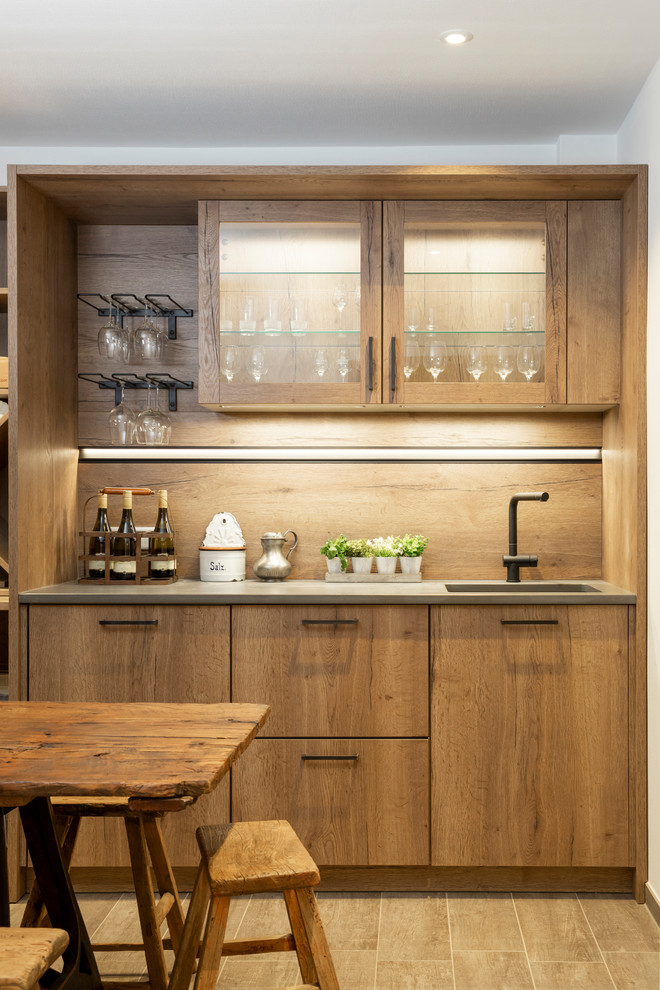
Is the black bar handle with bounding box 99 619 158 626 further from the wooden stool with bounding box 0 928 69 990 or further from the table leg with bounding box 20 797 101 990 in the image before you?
the wooden stool with bounding box 0 928 69 990

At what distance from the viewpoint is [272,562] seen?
3.41 m

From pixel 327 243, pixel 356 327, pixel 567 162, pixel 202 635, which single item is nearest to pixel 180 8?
pixel 327 243

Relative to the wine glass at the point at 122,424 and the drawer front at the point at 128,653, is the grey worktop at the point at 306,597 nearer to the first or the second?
the drawer front at the point at 128,653

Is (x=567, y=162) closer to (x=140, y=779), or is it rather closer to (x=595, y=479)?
(x=595, y=479)

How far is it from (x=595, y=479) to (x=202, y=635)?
1630mm

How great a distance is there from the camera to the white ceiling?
2553 mm

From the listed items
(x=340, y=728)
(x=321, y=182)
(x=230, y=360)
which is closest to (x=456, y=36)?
(x=321, y=182)

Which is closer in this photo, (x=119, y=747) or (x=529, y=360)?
(x=119, y=747)

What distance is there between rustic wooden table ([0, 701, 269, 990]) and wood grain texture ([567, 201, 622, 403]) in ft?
5.89

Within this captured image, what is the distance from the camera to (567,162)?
11.2 feet

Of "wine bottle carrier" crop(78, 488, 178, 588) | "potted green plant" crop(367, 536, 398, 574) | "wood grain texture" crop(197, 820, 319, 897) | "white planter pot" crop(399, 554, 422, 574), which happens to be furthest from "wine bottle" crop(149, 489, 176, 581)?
"wood grain texture" crop(197, 820, 319, 897)

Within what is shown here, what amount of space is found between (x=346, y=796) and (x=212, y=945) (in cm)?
119

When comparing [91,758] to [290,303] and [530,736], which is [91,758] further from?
[290,303]

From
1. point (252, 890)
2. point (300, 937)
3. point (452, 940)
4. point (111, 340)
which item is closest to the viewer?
point (252, 890)
